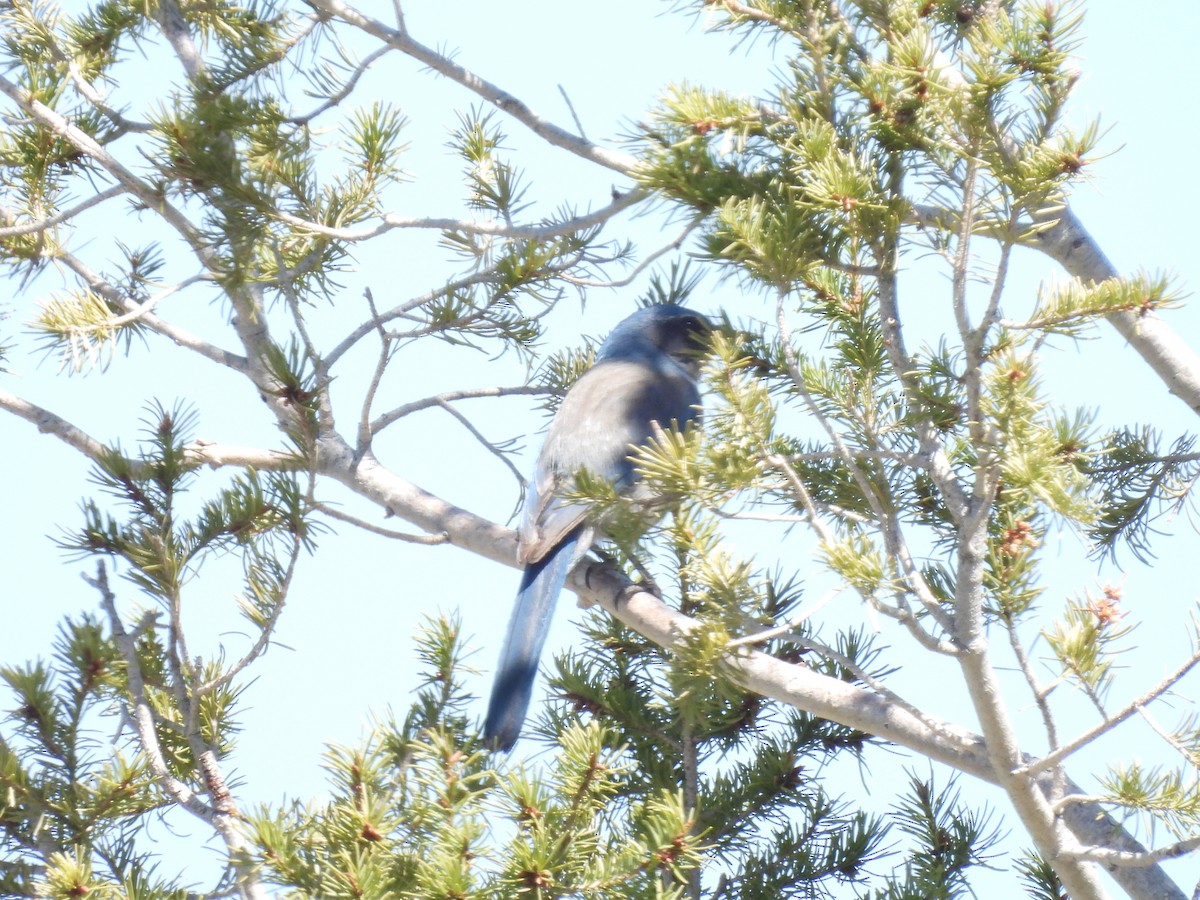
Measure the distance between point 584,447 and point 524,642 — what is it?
2.33ft

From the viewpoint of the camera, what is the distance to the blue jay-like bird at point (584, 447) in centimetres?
267

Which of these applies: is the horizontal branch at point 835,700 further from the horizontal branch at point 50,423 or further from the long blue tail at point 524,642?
the horizontal branch at point 50,423

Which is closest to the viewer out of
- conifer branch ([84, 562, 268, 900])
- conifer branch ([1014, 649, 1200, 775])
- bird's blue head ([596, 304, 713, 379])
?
conifer branch ([1014, 649, 1200, 775])

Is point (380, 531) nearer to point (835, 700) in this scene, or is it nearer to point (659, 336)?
point (835, 700)

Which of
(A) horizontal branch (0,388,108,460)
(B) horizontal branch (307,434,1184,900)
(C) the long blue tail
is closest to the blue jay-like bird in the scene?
(C) the long blue tail

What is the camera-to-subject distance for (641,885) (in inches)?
76.4

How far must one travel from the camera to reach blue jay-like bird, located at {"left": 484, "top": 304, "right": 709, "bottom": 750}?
2.67 metres

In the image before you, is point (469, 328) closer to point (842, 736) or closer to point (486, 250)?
point (486, 250)

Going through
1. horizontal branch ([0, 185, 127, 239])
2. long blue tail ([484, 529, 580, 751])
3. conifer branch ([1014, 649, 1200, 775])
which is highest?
horizontal branch ([0, 185, 127, 239])

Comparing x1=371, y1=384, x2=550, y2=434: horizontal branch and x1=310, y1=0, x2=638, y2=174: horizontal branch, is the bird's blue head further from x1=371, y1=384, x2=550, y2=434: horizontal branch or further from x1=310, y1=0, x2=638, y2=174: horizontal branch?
x1=310, y1=0, x2=638, y2=174: horizontal branch

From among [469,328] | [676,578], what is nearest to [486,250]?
[469,328]

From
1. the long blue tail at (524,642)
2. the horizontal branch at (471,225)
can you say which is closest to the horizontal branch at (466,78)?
the horizontal branch at (471,225)

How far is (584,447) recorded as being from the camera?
3.32m

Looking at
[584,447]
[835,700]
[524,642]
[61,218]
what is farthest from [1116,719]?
[61,218]
